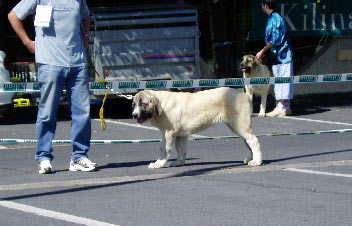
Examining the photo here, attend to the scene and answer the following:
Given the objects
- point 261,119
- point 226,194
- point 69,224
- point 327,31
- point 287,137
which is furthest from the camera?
point 327,31

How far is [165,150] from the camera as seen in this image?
9734 mm

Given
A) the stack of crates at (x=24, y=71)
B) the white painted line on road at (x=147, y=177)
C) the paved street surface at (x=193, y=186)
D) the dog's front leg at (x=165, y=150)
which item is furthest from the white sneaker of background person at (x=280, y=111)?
the dog's front leg at (x=165, y=150)

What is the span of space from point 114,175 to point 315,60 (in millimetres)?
14057

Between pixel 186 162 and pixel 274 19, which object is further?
pixel 274 19

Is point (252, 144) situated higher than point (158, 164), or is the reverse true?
point (252, 144)

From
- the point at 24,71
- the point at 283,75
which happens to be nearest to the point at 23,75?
the point at 24,71

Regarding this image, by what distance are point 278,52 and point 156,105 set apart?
809cm

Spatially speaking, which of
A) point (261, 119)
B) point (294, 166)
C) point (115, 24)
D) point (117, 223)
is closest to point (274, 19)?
point (261, 119)

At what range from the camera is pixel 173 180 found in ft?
28.7

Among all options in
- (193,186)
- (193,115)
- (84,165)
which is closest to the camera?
(193,186)

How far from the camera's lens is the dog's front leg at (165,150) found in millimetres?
9617

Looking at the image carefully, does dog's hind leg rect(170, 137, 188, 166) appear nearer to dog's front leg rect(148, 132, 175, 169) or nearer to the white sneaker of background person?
dog's front leg rect(148, 132, 175, 169)

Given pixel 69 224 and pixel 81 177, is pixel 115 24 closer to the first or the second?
pixel 81 177

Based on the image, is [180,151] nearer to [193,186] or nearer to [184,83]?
[193,186]
